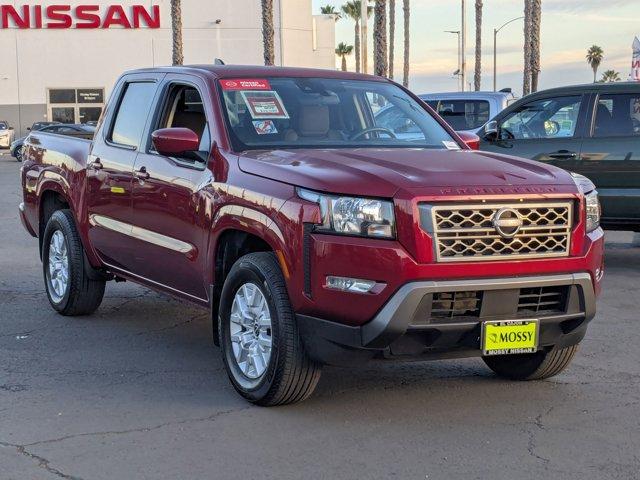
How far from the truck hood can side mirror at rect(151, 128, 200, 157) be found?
0.40 metres

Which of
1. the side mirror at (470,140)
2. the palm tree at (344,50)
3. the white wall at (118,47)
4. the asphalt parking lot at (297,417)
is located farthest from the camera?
the palm tree at (344,50)

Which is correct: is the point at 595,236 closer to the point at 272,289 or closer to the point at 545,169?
the point at 545,169

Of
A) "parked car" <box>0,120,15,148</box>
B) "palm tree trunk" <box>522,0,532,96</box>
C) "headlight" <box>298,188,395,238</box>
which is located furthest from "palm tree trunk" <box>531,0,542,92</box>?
"headlight" <box>298,188,395,238</box>

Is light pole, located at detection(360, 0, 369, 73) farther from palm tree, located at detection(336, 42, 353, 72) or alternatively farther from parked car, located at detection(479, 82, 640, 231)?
palm tree, located at detection(336, 42, 353, 72)

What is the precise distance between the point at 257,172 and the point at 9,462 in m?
2.00

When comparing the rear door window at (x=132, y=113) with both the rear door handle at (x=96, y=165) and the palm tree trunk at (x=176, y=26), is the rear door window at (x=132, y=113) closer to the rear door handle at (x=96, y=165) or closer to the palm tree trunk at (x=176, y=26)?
the rear door handle at (x=96, y=165)

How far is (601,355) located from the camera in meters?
7.14

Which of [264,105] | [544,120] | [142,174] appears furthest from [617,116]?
[142,174]

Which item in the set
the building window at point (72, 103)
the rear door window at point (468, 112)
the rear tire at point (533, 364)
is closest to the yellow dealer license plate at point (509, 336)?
the rear tire at point (533, 364)

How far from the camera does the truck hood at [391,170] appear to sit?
17.3ft

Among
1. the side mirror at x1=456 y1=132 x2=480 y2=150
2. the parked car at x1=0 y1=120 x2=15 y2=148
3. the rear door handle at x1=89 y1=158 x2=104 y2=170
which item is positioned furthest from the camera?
the parked car at x1=0 y1=120 x2=15 y2=148

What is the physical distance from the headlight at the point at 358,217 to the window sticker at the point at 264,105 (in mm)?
1427

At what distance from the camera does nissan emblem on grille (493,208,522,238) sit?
5.29 meters

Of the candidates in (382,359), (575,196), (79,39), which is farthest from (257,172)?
(79,39)
